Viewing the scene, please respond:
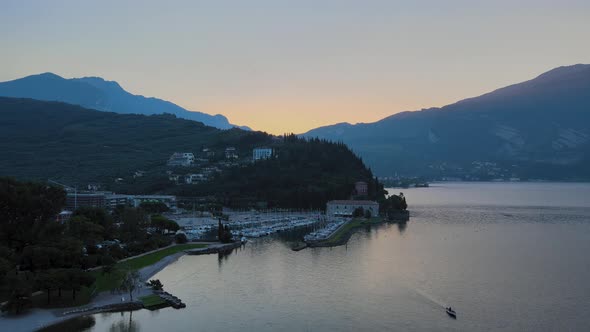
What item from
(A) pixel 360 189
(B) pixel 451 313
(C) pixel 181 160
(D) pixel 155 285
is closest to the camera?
(B) pixel 451 313

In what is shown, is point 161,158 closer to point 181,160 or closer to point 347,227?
point 181,160

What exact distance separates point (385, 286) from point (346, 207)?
149 ft

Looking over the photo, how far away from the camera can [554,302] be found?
32.4 m

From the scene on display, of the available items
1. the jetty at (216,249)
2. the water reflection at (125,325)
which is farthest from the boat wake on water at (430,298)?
the jetty at (216,249)

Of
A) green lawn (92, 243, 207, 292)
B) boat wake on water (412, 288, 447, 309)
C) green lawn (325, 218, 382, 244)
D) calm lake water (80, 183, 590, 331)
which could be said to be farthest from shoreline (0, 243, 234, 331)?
green lawn (325, 218, 382, 244)

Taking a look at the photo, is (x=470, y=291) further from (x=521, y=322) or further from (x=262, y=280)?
(x=262, y=280)

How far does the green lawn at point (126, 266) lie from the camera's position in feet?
109

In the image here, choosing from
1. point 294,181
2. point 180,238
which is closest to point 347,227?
point 180,238

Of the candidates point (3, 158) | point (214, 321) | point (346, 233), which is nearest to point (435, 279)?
point (214, 321)

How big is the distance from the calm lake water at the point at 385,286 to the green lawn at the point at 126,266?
202 cm

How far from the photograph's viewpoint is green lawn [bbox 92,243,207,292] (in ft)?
109

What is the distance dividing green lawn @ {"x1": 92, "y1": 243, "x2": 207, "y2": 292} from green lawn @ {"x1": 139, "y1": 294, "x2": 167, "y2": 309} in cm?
261

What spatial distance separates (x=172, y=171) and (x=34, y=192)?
68901 millimetres

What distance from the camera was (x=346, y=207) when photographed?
81500 millimetres
